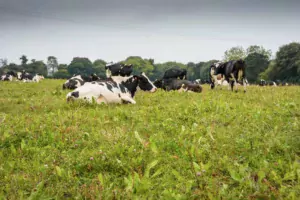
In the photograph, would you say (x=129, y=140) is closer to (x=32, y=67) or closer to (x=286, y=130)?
(x=286, y=130)

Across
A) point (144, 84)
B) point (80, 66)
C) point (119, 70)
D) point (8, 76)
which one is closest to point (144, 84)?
point (144, 84)

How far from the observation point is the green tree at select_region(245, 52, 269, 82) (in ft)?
285

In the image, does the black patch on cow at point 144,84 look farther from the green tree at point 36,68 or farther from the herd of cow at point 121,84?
the green tree at point 36,68

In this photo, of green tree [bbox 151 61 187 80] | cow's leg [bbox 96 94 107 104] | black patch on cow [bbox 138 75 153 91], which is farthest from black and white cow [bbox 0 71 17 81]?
green tree [bbox 151 61 187 80]

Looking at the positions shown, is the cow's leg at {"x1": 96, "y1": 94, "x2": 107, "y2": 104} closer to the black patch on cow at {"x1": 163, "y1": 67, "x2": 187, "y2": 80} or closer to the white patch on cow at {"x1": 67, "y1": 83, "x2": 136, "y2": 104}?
the white patch on cow at {"x1": 67, "y1": 83, "x2": 136, "y2": 104}

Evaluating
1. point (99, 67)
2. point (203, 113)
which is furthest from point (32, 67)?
point (203, 113)

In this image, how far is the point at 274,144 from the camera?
444 cm

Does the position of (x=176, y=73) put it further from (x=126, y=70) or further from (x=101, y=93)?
(x=101, y=93)

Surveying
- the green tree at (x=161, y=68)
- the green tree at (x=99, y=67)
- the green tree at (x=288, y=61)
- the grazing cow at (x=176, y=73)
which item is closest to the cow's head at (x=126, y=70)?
the grazing cow at (x=176, y=73)

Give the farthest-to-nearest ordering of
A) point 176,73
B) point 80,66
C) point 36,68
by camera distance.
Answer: point 80,66, point 36,68, point 176,73

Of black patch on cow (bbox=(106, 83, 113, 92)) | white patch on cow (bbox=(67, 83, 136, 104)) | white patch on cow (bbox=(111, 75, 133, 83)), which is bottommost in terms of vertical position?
white patch on cow (bbox=(67, 83, 136, 104))

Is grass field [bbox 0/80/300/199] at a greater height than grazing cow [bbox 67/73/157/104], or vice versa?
grazing cow [bbox 67/73/157/104]

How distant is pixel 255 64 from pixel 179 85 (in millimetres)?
75924

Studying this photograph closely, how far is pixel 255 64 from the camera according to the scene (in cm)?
8750
